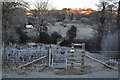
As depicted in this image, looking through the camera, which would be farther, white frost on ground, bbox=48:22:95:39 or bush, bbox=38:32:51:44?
bush, bbox=38:32:51:44

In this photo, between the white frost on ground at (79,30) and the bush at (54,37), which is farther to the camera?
the bush at (54,37)

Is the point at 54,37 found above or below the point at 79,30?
below

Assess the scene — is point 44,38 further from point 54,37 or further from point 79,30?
point 79,30

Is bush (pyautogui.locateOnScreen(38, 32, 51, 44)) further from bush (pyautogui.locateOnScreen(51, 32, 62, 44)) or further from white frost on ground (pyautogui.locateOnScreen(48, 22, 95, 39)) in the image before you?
white frost on ground (pyautogui.locateOnScreen(48, 22, 95, 39))

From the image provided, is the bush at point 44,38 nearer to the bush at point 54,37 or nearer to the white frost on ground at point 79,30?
the bush at point 54,37

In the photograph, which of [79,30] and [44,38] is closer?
[79,30]

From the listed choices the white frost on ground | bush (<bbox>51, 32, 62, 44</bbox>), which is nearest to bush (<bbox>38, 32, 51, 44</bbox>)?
bush (<bbox>51, 32, 62, 44</bbox>)

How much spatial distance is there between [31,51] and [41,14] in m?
7.33

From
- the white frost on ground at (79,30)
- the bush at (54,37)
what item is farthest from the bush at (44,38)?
the white frost on ground at (79,30)

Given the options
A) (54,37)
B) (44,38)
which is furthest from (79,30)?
(44,38)

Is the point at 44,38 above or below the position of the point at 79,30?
below

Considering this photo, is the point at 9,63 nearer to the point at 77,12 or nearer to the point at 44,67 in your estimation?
the point at 44,67

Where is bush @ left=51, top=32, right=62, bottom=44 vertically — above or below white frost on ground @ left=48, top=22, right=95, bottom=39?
below

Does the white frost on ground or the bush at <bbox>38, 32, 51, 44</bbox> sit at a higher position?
the white frost on ground
